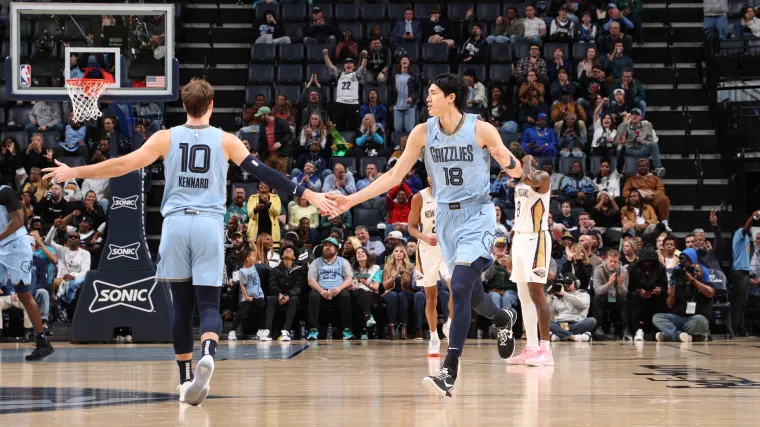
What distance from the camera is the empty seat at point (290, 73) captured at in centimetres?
2069

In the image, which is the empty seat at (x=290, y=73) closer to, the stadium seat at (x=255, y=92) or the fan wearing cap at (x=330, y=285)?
the stadium seat at (x=255, y=92)

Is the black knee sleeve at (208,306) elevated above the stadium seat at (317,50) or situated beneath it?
situated beneath

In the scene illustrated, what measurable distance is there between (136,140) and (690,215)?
9691 mm

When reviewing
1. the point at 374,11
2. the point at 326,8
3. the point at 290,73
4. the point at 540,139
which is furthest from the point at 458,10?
the point at 540,139

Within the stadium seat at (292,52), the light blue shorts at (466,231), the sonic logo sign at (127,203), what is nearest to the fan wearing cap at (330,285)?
the sonic logo sign at (127,203)

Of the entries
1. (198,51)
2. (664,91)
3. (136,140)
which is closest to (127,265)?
(136,140)

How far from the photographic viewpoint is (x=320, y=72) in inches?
808

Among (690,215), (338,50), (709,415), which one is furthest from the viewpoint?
(338,50)

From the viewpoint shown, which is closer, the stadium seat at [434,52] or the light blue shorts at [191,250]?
the light blue shorts at [191,250]

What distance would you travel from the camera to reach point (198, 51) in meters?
22.0

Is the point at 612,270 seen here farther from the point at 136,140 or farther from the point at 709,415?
the point at 709,415

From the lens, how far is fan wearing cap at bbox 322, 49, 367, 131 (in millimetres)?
19812

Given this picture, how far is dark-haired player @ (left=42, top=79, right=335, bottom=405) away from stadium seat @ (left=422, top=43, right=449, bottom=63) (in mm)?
13771

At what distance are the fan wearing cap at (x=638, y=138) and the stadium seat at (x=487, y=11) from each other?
13.7 feet
